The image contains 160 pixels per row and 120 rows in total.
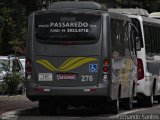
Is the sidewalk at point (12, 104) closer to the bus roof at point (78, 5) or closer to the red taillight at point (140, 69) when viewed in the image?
the bus roof at point (78, 5)

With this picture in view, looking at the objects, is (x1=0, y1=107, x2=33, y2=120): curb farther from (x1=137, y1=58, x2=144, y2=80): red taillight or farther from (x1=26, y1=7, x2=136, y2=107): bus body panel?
(x1=137, y1=58, x2=144, y2=80): red taillight

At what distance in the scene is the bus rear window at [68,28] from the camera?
65.1 ft

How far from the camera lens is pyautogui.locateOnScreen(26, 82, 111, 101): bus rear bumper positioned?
19.5 metres

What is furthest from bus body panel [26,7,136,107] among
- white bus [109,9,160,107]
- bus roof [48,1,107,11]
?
white bus [109,9,160,107]

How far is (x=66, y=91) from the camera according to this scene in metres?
19.6

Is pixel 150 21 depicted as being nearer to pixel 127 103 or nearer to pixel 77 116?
pixel 127 103

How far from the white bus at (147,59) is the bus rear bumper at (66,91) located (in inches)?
198

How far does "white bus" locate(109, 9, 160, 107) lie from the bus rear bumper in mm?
5021

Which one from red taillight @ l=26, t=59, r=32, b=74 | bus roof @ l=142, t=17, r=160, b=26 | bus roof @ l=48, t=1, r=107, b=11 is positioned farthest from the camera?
bus roof @ l=142, t=17, r=160, b=26

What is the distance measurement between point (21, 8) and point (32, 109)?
638 cm

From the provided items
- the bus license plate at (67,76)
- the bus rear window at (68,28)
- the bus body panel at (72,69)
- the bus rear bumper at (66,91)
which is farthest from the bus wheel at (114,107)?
the bus rear window at (68,28)

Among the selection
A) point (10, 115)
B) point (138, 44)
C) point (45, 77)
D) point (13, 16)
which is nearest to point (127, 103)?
point (138, 44)

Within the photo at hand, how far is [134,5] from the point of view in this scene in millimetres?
48375

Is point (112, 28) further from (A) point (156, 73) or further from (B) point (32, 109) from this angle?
(A) point (156, 73)
